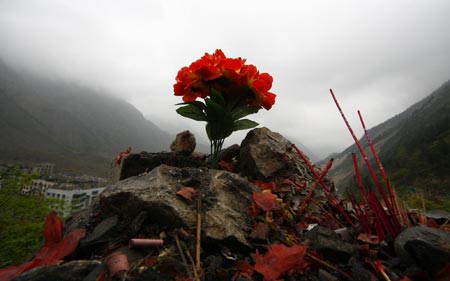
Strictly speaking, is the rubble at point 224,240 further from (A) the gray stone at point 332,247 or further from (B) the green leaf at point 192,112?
(B) the green leaf at point 192,112

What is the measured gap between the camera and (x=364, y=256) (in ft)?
3.78

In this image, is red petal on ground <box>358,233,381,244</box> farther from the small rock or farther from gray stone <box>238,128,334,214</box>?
gray stone <box>238,128,334,214</box>

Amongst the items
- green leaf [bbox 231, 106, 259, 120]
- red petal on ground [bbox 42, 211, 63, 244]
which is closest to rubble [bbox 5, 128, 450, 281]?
red petal on ground [bbox 42, 211, 63, 244]

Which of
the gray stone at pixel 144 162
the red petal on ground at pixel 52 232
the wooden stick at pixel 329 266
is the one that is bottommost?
the wooden stick at pixel 329 266

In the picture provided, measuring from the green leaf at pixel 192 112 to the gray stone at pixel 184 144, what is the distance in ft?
2.10

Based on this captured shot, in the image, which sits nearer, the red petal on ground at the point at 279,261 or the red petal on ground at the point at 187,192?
the red petal on ground at the point at 279,261

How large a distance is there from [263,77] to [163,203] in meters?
1.51

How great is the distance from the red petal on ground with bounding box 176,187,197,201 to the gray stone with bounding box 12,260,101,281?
0.57 metres

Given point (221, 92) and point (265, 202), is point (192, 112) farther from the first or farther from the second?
point (265, 202)

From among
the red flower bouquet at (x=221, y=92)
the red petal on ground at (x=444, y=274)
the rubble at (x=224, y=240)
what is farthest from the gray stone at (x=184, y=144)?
the red petal on ground at (x=444, y=274)

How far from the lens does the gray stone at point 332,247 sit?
1.14 m

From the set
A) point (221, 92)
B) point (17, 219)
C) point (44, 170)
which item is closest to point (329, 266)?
point (221, 92)

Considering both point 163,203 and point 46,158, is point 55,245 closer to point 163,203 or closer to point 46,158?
point 163,203

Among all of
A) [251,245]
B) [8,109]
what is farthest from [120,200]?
[8,109]
